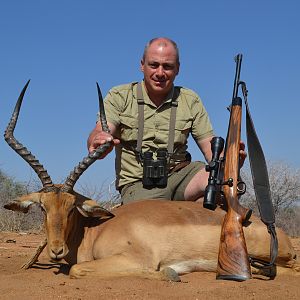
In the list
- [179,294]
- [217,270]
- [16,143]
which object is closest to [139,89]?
[16,143]

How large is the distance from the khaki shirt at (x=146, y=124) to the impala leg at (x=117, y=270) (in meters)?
1.75

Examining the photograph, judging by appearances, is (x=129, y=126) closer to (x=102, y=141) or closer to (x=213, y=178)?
(x=102, y=141)

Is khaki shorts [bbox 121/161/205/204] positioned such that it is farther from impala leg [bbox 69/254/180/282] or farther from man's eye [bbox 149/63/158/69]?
impala leg [bbox 69/254/180/282]

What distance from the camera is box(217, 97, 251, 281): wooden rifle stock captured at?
4648 millimetres

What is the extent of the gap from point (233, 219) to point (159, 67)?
2.37 m

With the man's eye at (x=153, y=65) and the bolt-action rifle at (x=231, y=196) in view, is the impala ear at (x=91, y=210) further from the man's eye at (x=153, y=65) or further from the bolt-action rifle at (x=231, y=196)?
the man's eye at (x=153, y=65)

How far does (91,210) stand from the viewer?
18.4ft

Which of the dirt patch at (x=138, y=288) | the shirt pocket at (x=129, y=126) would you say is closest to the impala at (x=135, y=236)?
the dirt patch at (x=138, y=288)

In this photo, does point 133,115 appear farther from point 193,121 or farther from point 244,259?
point 244,259

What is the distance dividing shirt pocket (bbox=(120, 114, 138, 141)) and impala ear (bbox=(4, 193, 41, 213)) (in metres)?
1.56

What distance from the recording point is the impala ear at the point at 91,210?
561 cm

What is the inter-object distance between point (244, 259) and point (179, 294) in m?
0.71

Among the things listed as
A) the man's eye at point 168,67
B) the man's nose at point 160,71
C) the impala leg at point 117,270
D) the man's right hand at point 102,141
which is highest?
the man's eye at point 168,67

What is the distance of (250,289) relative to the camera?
429 cm
